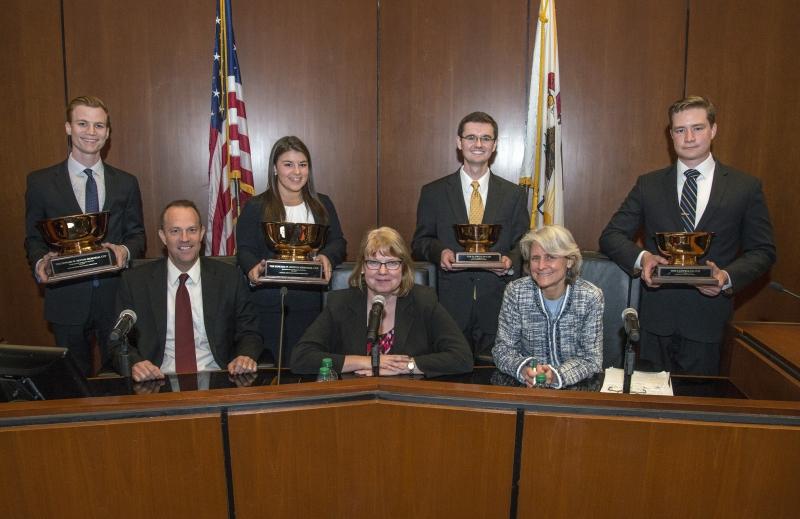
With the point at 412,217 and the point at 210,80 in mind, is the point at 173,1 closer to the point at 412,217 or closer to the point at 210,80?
the point at 210,80

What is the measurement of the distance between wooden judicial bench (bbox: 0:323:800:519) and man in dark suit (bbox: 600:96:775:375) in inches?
49.1

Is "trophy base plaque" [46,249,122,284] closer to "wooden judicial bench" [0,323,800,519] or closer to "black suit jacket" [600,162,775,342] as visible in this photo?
"wooden judicial bench" [0,323,800,519]

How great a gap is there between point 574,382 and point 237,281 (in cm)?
151

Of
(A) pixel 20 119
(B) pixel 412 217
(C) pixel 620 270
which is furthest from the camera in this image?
(B) pixel 412 217

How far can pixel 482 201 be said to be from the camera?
10.8ft

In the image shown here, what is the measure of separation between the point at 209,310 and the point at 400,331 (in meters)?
0.86

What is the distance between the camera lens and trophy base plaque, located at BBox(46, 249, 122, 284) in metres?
2.53

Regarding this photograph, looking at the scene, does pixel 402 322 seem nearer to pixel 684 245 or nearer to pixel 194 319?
pixel 194 319

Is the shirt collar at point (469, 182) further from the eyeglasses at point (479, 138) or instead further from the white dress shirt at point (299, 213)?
the white dress shirt at point (299, 213)

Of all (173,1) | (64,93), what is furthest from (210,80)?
(64,93)

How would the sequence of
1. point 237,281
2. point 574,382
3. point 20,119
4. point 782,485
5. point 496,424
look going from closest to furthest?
point 782,485 → point 496,424 → point 574,382 → point 237,281 → point 20,119

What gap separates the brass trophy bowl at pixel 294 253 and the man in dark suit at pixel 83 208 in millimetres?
789

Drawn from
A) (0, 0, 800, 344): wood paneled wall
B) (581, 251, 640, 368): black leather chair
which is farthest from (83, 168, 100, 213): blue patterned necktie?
(581, 251, 640, 368): black leather chair

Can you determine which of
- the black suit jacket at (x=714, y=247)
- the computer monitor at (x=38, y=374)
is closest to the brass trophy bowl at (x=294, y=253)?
the computer monitor at (x=38, y=374)
